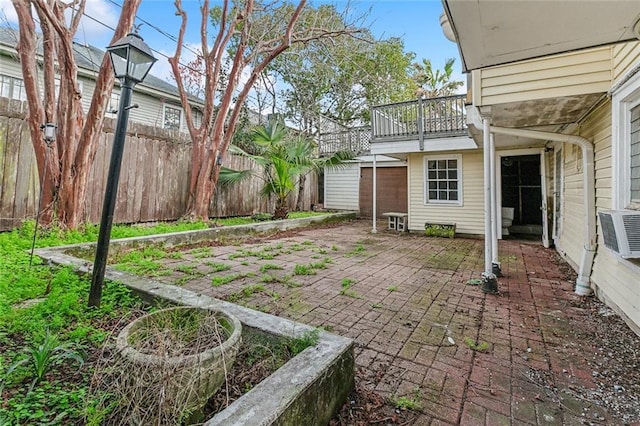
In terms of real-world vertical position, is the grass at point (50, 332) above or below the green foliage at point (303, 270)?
above

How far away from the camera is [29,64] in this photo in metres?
4.16

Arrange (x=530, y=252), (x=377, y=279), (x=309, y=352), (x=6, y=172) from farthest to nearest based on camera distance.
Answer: (x=530, y=252)
(x=6, y=172)
(x=377, y=279)
(x=309, y=352)

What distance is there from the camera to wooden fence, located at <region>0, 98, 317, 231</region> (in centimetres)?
459

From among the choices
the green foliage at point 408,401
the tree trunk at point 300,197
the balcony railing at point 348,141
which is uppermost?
the balcony railing at point 348,141

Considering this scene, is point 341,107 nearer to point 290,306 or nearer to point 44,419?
point 290,306

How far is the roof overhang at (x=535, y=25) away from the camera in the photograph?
1.73 m

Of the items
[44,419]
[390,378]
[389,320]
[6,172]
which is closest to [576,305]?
[389,320]

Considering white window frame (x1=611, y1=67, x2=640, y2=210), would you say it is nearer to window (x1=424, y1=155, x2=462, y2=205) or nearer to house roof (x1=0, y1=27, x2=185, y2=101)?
window (x1=424, y1=155, x2=462, y2=205)

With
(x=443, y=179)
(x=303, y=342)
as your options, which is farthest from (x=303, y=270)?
(x=443, y=179)

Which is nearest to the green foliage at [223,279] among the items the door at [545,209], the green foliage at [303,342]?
the green foliage at [303,342]

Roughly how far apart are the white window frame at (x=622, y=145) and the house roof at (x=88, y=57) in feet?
28.9

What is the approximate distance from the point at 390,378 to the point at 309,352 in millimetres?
602

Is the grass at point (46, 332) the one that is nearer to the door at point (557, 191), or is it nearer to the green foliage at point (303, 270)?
the green foliage at point (303, 270)

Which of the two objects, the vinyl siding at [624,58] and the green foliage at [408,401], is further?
the vinyl siding at [624,58]
